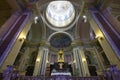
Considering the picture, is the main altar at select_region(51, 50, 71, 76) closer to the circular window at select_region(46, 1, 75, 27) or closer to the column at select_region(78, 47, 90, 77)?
the column at select_region(78, 47, 90, 77)

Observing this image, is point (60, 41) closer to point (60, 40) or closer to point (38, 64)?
point (60, 40)

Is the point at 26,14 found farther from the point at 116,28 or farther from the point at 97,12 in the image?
the point at 116,28

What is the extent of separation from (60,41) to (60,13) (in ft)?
19.1

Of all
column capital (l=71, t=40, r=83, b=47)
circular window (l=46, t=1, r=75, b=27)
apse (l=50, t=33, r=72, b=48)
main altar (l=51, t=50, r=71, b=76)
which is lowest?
main altar (l=51, t=50, r=71, b=76)

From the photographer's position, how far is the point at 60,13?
75.5ft

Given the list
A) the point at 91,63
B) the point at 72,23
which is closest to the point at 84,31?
the point at 72,23

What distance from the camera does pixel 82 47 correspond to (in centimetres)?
1728

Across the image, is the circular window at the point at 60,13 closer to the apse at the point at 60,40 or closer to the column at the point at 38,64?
the apse at the point at 60,40

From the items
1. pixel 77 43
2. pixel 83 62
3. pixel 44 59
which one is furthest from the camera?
pixel 77 43

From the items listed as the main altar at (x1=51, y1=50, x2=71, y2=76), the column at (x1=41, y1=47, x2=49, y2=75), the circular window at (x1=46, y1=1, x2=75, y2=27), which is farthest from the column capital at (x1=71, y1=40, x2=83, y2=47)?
the main altar at (x1=51, y1=50, x2=71, y2=76)

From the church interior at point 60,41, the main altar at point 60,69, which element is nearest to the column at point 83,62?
the church interior at point 60,41

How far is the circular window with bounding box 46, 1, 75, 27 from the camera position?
20.9 m

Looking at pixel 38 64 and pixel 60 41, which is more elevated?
pixel 60 41

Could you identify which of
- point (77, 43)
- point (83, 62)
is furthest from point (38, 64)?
point (77, 43)
